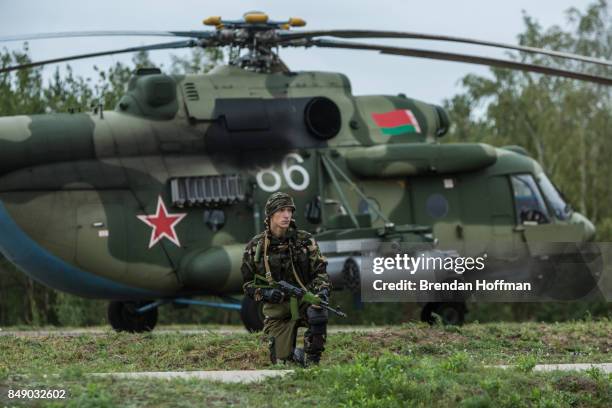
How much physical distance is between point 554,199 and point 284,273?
9.28 m

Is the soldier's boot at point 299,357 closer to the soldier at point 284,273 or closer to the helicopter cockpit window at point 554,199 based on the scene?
the soldier at point 284,273

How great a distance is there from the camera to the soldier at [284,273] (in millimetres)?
10180

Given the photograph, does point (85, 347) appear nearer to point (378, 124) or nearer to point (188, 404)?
point (188, 404)

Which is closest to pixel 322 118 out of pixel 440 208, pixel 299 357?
pixel 440 208

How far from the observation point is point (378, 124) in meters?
17.8

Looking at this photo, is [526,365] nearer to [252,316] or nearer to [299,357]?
[299,357]

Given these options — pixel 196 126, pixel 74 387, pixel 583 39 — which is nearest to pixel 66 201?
pixel 196 126

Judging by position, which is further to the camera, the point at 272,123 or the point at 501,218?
the point at 501,218

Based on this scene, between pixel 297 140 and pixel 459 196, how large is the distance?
277cm

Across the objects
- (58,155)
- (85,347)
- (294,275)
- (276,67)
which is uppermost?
(276,67)

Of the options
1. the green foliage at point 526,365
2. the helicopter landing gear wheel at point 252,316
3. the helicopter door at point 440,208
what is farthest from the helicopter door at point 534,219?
the green foliage at point 526,365

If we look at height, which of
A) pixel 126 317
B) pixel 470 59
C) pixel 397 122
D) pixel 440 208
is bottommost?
pixel 126 317

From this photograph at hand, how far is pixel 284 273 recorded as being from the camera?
1029 centimetres

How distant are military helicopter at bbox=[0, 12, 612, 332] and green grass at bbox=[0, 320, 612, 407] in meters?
2.99
